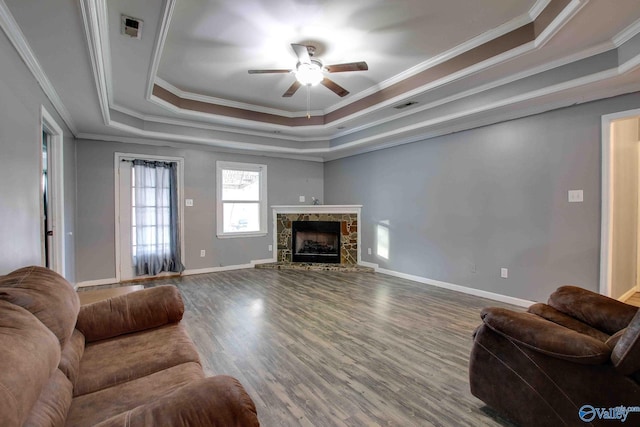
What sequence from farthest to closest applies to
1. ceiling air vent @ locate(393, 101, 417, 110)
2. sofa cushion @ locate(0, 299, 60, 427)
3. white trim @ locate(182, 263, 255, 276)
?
white trim @ locate(182, 263, 255, 276) → ceiling air vent @ locate(393, 101, 417, 110) → sofa cushion @ locate(0, 299, 60, 427)

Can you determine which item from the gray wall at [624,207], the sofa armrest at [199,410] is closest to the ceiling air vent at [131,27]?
the sofa armrest at [199,410]

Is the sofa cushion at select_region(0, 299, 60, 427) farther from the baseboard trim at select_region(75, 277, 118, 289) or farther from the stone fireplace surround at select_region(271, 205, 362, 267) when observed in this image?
the stone fireplace surround at select_region(271, 205, 362, 267)

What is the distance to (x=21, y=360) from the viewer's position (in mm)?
893

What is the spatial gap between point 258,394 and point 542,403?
5.35 ft

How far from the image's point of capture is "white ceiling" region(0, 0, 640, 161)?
220 centimetres

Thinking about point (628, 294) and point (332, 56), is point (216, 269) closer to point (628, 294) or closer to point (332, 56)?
point (332, 56)

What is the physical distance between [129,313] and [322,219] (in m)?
4.63

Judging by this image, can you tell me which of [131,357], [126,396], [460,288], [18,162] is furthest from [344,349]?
[18,162]

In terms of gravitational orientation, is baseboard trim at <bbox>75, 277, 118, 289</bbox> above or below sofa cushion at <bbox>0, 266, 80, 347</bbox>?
below

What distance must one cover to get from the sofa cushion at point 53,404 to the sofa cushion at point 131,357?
0.30 feet

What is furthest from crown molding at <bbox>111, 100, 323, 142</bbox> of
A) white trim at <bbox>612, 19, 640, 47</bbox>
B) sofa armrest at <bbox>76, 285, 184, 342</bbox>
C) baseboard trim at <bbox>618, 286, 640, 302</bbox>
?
baseboard trim at <bbox>618, 286, 640, 302</bbox>

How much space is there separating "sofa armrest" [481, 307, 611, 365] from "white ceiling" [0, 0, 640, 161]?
214cm

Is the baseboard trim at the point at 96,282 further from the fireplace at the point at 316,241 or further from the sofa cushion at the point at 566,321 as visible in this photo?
the sofa cushion at the point at 566,321

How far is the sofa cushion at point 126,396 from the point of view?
3.67ft
